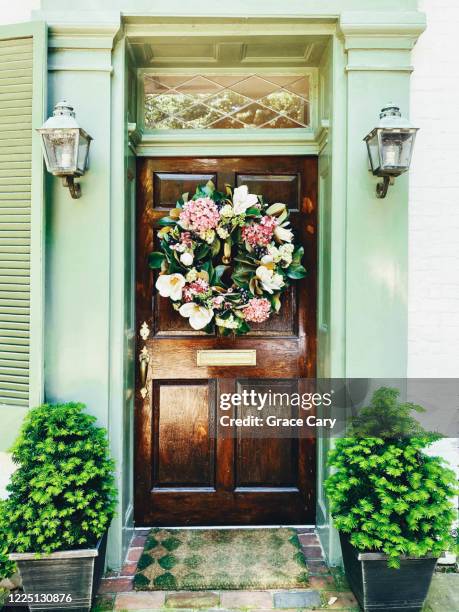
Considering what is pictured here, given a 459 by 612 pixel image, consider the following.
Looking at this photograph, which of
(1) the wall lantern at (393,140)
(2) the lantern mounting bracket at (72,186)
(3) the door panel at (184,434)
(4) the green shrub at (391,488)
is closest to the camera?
(4) the green shrub at (391,488)

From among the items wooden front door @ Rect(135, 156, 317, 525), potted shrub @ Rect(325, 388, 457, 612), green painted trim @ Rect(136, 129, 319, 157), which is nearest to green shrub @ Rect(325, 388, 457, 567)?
potted shrub @ Rect(325, 388, 457, 612)

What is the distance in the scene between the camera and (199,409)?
351 centimetres

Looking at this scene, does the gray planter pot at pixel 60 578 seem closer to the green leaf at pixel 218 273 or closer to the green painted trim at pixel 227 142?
the green leaf at pixel 218 273

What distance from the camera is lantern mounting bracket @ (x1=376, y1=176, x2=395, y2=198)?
2879 millimetres

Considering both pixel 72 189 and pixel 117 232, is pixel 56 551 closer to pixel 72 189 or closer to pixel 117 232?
pixel 117 232

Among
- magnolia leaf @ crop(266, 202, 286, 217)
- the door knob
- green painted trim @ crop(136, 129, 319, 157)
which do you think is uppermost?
green painted trim @ crop(136, 129, 319, 157)

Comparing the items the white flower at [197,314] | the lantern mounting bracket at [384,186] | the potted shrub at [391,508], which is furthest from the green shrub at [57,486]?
the lantern mounting bracket at [384,186]

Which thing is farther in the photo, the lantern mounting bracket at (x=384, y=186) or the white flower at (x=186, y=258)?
the white flower at (x=186, y=258)

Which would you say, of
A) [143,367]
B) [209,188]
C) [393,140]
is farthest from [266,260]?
[143,367]

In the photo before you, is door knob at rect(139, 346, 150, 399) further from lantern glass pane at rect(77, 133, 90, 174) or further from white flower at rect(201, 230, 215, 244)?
lantern glass pane at rect(77, 133, 90, 174)

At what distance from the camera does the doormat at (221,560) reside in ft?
9.52

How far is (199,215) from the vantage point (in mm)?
3113

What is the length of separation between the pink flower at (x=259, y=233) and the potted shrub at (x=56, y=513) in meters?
1.52

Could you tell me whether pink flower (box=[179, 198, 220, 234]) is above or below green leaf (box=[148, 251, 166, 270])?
above
